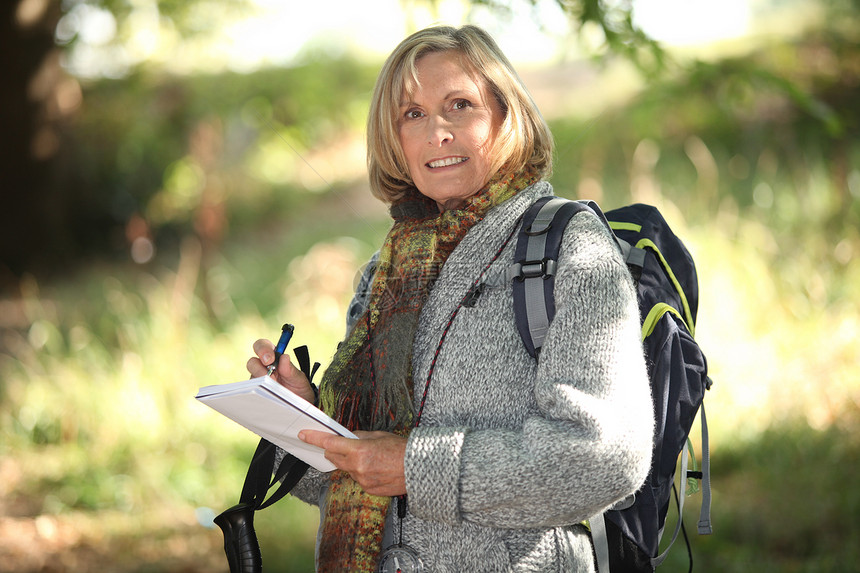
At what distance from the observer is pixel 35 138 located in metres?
7.18

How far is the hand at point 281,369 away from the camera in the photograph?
1.96 meters

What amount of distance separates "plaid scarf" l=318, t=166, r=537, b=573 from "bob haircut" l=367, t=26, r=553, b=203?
0.21 ft

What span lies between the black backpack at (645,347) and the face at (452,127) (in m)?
0.19

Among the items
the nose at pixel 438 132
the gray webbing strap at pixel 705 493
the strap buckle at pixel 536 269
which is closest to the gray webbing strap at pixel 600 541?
the gray webbing strap at pixel 705 493

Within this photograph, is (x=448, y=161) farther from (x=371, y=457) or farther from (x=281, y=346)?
(x=371, y=457)

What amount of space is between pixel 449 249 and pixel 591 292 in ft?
1.54

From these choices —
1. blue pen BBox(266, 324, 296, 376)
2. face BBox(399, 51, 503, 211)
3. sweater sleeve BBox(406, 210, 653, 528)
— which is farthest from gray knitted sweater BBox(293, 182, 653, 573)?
blue pen BBox(266, 324, 296, 376)

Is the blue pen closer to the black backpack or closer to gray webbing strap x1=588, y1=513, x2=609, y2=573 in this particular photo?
the black backpack

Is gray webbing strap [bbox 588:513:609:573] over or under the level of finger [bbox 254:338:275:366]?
under

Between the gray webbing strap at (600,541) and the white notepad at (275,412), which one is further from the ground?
the white notepad at (275,412)

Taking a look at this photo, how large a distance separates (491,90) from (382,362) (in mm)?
727

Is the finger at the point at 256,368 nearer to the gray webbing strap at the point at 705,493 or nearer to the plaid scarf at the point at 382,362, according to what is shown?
the plaid scarf at the point at 382,362

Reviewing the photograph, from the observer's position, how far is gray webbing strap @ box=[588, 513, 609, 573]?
5.76ft

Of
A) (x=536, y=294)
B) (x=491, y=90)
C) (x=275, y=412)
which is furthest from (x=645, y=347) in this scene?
(x=275, y=412)
